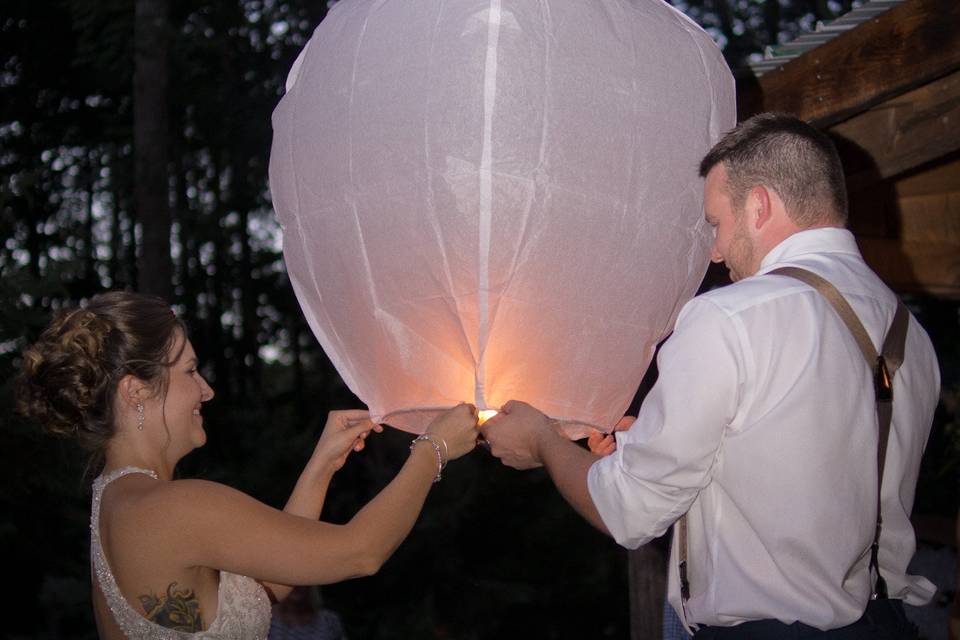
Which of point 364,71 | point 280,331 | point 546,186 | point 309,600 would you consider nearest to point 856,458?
point 546,186

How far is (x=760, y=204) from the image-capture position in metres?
2.01

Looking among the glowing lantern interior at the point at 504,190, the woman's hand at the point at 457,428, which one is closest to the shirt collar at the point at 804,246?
the glowing lantern interior at the point at 504,190

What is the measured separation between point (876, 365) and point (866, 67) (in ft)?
5.54

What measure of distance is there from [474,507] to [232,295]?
1249cm

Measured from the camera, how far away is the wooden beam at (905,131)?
356 centimetres

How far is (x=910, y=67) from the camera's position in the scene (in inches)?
123

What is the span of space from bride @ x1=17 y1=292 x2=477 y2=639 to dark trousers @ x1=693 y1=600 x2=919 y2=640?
2.14 feet

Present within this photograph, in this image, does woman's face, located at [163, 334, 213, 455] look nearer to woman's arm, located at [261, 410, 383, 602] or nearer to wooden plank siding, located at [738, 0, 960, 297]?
woman's arm, located at [261, 410, 383, 602]

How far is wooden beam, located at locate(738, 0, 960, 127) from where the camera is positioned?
305cm

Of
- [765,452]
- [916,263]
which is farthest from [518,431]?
[916,263]

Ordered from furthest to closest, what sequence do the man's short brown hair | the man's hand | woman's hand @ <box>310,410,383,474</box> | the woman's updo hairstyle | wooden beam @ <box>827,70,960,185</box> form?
wooden beam @ <box>827,70,960,185</box>
woman's hand @ <box>310,410,383,474</box>
the woman's updo hairstyle
the man's hand
the man's short brown hair

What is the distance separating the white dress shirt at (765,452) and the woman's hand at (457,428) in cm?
36

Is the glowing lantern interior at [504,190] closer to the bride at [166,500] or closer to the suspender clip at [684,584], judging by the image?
the bride at [166,500]

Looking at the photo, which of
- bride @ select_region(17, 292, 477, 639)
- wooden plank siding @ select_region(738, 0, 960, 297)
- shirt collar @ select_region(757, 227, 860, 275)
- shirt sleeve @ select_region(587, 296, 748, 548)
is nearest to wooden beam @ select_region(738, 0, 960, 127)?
wooden plank siding @ select_region(738, 0, 960, 297)
